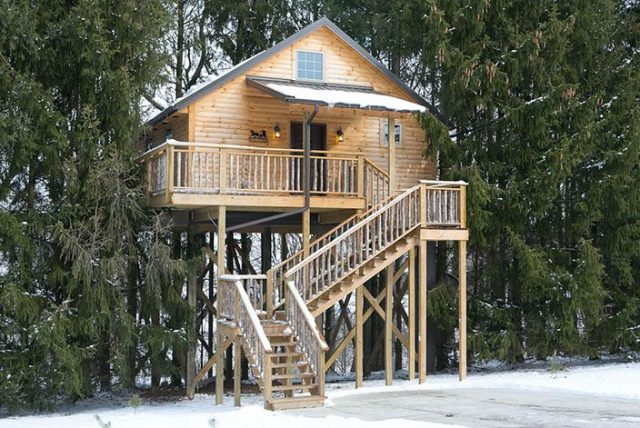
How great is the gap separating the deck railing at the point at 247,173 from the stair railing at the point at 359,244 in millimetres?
954

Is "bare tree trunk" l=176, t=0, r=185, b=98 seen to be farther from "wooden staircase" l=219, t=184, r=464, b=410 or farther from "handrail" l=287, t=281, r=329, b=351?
"handrail" l=287, t=281, r=329, b=351

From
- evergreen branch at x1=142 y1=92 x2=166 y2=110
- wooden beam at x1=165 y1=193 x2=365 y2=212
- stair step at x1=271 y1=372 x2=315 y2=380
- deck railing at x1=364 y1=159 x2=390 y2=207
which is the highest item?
evergreen branch at x1=142 y1=92 x2=166 y2=110

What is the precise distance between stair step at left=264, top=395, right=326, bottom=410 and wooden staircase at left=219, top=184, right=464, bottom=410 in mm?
17

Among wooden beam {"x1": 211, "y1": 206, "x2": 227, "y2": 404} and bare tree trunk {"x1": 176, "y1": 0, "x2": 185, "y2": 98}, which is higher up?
bare tree trunk {"x1": 176, "y1": 0, "x2": 185, "y2": 98}

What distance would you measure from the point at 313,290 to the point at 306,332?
2.07 meters

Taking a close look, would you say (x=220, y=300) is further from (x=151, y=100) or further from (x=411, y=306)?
(x=151, y=100)

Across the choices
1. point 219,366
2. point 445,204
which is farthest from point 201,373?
point 445,204

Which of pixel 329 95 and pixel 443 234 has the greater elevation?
pixel 329 95

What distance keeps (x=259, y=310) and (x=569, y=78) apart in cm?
1233

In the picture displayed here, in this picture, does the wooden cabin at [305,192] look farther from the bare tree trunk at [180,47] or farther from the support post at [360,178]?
the bare tree trunk at [180,47]

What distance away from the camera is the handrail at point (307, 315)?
1630 centimetres

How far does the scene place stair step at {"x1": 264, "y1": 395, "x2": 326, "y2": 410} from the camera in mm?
15289

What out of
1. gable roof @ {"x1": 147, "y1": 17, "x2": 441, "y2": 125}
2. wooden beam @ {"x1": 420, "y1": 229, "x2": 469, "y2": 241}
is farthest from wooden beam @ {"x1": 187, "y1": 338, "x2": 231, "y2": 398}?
gable roof @ {"x1": 147, "y1": 17, "x2": 441, "y2": 125}

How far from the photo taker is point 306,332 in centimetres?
1688
